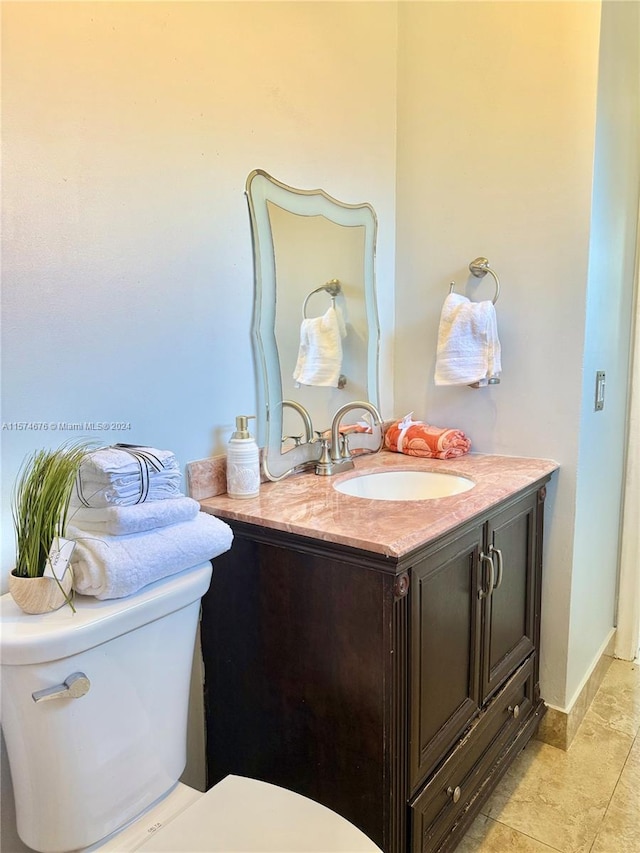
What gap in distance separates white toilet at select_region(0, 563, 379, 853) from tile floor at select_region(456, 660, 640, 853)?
775mm

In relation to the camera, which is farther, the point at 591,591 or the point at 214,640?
the point at 591,591

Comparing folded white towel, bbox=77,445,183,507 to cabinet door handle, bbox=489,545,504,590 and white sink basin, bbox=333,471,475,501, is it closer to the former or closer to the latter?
white sink basin, bbox=333,471,475,501

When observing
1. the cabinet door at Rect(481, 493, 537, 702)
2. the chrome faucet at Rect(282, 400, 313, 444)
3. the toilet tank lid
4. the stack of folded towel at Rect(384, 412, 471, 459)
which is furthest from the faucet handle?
the toilet tank lid

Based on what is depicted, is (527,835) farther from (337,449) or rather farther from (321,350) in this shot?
(321,350)

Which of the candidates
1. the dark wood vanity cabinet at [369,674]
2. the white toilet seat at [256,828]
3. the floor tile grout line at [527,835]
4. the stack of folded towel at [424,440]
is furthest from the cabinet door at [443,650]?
the stack of folded towel at [424,440]

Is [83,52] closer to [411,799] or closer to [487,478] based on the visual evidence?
[487,478]

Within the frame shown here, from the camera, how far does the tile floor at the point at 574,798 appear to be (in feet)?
4.66

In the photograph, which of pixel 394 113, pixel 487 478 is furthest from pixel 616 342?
pixel 394 113

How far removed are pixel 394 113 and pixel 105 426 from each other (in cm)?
151

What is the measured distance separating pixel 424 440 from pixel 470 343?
34 centimetres

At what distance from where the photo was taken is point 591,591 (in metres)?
1.92

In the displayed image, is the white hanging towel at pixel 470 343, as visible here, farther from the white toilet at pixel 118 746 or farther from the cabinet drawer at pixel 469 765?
the white toilet at pixel 118 746

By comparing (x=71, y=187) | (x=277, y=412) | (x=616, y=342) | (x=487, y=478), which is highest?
(x=71, y=187)

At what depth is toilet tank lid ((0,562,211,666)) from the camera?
801mm
